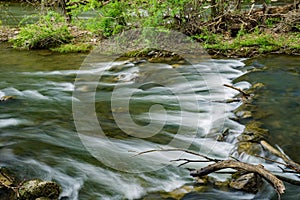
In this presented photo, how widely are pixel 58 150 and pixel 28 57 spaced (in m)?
5.31

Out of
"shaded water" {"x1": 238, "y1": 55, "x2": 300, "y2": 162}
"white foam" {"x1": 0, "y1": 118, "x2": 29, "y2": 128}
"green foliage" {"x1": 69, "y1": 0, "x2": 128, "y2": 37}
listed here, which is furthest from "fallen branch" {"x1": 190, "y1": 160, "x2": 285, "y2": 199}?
"green foliage" {"x1": 69, "y1": 0, "x2": 128, "y2": 37}

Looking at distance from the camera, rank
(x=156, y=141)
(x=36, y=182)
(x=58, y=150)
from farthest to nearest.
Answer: (x=156, y=141)
(x=58, y=150)
(x=36, y=182)

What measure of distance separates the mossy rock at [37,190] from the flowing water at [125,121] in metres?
0.16

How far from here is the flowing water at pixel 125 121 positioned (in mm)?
3189

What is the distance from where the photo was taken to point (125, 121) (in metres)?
4.68

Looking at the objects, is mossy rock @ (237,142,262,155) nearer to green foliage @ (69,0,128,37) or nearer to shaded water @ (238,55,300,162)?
shaded water @ (238,55,300,162)

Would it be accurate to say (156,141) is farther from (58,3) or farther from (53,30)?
(58,3)

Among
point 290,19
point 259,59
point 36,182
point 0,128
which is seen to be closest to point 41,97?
point 0,128

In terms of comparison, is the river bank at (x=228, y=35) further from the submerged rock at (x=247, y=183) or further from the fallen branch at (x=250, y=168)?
the fallen branch at (x=250, y=168)

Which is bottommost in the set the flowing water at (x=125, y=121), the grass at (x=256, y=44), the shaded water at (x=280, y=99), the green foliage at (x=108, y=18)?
the flowing water at (x=125, y=121)

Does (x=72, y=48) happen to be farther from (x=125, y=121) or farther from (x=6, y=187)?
(x=6, y=187)

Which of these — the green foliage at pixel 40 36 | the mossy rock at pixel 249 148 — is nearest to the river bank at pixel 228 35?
the green foliage at pixel 40 36

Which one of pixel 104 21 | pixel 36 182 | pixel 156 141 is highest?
pixel 104 21

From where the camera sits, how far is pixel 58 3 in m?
11.8
